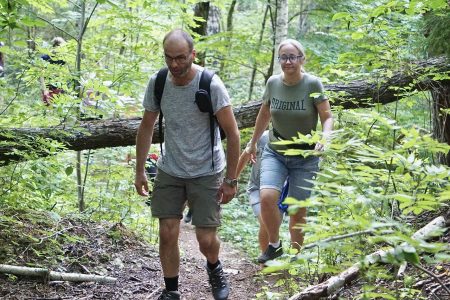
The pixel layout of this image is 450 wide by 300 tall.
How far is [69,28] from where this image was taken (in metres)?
18.9

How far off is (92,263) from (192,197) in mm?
1656

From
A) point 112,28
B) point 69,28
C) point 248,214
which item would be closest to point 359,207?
point 112,28

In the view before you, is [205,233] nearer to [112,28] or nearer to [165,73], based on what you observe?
[165,73]

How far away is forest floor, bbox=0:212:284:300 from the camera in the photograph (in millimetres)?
4824

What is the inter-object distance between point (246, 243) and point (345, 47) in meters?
5.30

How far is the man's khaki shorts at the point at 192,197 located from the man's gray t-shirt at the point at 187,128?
71 mm

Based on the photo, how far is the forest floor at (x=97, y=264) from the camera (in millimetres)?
4824

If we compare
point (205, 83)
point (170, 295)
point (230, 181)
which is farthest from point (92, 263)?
point (205, 83)

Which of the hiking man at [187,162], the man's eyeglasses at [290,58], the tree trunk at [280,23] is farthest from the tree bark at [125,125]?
the tree trunk at [280,23]

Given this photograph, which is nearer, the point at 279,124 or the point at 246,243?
the point at 279,124

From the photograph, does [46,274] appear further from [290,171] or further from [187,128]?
[290,171]

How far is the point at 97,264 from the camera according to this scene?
18.1 feet

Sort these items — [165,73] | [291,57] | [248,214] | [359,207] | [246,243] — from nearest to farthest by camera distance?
1. [359,207]
2. [165,73]
3. [291,57]
4. [246,243]
5. [248,214]

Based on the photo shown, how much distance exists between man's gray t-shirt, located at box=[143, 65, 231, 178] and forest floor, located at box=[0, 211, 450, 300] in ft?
3.99
